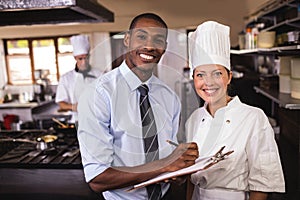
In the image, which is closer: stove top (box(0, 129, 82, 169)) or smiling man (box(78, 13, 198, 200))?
smiling man (box(78, 13, 198, 200))

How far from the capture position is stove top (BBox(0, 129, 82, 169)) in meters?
1.58

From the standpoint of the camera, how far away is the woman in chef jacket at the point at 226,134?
3.43 feet

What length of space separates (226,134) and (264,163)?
5.9 inches

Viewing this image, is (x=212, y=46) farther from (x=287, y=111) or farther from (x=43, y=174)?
(x=287, y=111)

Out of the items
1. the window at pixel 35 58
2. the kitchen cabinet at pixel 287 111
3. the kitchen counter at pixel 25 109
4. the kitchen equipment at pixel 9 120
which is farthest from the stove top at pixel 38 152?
the window at pixel 35 58

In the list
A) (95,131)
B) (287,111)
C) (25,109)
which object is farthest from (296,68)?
(25,109)

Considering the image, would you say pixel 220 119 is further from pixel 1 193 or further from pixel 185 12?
pixel 185 12

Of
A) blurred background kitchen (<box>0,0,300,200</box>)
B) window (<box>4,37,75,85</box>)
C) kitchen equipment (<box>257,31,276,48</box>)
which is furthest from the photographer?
window (<box>4,37,75,85</box>)

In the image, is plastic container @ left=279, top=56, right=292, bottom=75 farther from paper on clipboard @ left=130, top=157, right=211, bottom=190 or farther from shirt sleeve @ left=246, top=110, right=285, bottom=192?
paper on clipboard @ left=130, top=157, right=211, bottom=190

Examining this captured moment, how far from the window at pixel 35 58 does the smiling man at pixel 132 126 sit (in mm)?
4364

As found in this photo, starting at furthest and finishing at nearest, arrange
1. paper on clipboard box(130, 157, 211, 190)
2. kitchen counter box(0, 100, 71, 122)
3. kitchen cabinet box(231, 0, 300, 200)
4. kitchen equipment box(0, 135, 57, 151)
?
kitchen counter box(0, 100, 71, 122), kitchen equipment box(0, 135, 57, 151), kitchen cabinet box(231, 0, 300, 200), paper on clipboard box(130, 157, 211, 190)

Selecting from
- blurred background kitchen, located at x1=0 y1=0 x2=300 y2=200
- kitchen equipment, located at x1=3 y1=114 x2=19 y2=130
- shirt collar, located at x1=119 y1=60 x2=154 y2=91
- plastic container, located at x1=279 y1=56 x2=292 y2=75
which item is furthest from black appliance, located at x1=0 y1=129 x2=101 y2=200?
kitchen equipment, located at x1=3 y1=114 x2=19 y2=130

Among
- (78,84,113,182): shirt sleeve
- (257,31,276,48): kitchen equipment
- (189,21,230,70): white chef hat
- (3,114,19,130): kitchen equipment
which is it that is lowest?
(3,114,19,130): kitchen equipment

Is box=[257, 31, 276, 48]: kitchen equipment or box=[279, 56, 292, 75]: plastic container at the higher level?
box=[257, 31, 276, 48]: kitchen equipment
